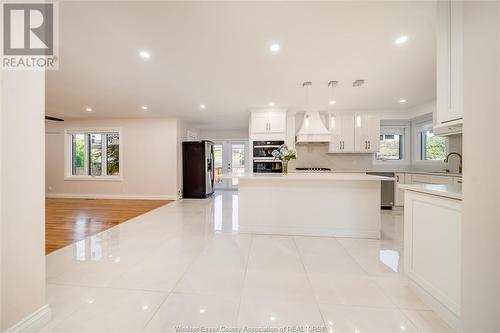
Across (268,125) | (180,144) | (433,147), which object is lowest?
Result: (433,147)


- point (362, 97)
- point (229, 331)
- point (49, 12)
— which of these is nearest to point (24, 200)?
point (229, 331)

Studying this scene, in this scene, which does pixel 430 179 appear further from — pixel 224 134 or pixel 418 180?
pixel 224 134

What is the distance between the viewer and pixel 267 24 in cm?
202

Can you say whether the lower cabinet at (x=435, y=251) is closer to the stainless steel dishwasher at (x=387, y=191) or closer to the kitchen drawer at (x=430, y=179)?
the kitchen drawer at (x=430, y=179)

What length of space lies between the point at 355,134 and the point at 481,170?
181 inches

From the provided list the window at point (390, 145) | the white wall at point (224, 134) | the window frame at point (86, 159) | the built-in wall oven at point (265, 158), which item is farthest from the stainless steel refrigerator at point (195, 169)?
the window at point (390, 145)

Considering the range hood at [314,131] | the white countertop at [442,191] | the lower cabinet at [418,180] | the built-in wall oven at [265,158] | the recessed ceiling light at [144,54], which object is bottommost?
the lower cabinet at [418,180]

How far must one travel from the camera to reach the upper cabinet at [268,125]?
17.4 ft

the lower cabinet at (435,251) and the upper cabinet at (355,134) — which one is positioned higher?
the upper cabinet at (355,134)

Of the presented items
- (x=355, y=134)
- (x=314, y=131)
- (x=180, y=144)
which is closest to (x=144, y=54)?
(x=314, y=131)

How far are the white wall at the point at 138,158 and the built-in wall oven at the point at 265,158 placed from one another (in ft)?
8.49

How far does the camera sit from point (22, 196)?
1283 millimetres

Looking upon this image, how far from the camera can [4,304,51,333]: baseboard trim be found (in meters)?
1.26

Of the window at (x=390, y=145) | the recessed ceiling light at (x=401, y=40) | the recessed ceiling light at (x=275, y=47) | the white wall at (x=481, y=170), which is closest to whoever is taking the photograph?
the white wall at (x=481, y=170)
